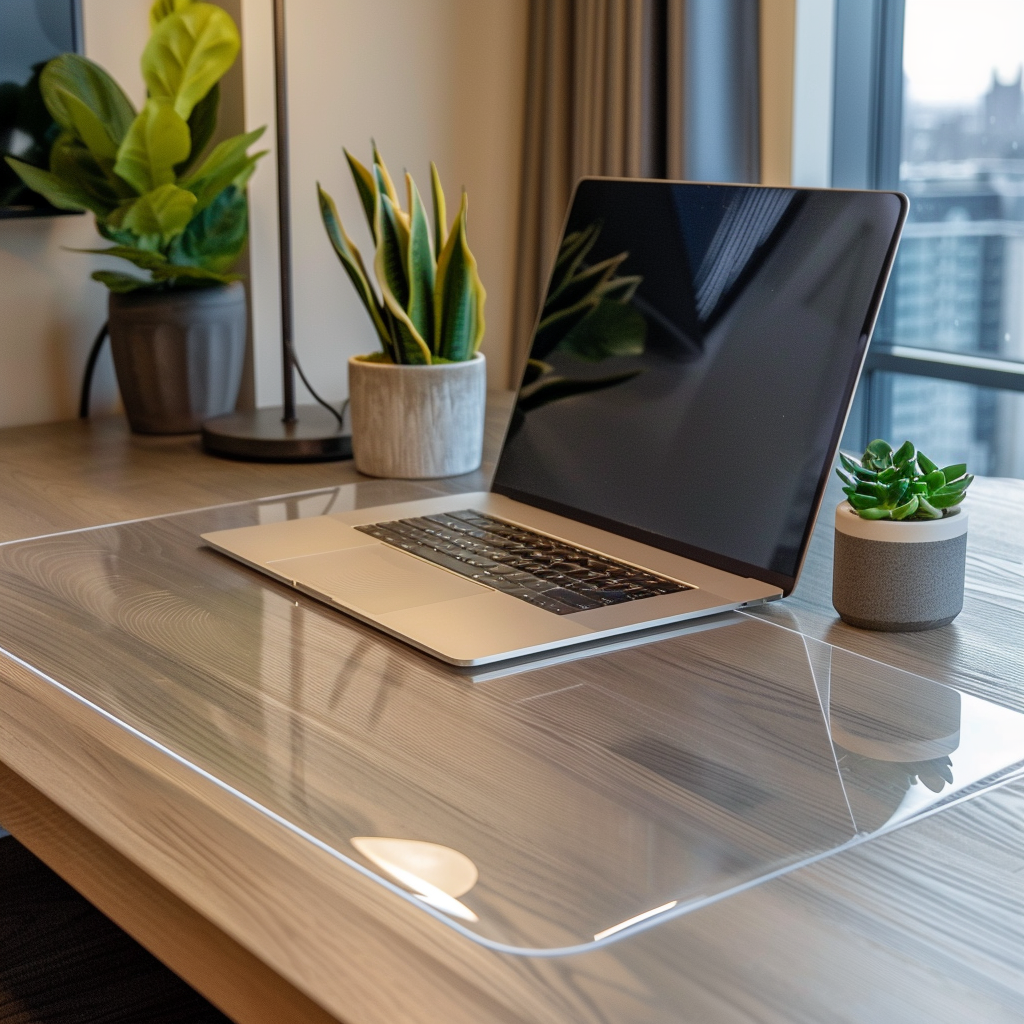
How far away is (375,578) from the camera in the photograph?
0.83 meters

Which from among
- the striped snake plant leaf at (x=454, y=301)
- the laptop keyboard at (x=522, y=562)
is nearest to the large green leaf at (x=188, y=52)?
the striped snake plant leaf at (x=454, y=301)

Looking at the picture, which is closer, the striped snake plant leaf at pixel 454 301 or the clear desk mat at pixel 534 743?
the clear desk mat at pixel 534 743

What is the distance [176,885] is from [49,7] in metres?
1.19

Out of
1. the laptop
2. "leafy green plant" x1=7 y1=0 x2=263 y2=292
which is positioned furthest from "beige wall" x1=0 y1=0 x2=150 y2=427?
the laptop

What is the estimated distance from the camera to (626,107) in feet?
5.60

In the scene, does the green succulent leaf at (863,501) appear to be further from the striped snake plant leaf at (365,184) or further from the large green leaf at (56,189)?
the large green leaf at (56,189)

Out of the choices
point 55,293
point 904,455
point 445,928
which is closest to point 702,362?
point 904,455

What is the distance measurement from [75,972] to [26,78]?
3.19ft

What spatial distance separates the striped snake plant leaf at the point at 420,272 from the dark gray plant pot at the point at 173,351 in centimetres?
30

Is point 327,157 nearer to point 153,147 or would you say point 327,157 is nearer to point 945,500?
point 153,147

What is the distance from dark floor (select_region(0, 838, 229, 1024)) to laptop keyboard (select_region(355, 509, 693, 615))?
0.32m

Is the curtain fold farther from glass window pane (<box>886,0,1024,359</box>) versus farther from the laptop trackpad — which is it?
the laptop trackpad

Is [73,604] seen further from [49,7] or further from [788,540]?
[49,7]

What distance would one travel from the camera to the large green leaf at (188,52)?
1300mm
